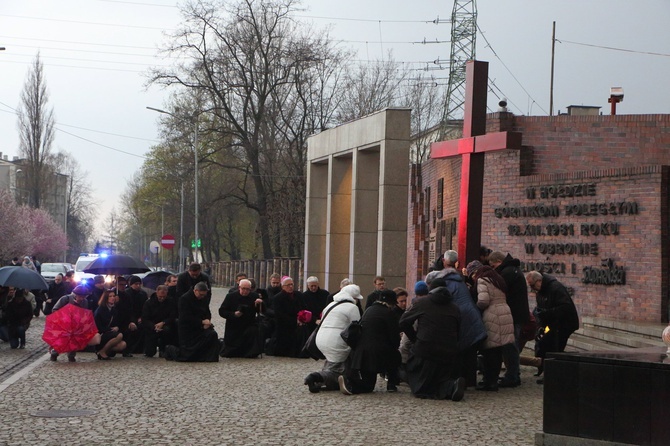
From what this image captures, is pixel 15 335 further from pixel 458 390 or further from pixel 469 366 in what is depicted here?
pixel 458 390

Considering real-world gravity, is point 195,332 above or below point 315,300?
below

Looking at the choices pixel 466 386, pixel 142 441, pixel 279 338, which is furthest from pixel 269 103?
pixel 142 441

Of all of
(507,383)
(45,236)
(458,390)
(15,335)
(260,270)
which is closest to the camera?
(458,390)

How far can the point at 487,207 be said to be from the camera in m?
23.9

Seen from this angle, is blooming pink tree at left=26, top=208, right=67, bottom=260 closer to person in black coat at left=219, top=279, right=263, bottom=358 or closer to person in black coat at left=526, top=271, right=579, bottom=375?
person in black coat at left=219, top=279, right=263, bottom=358

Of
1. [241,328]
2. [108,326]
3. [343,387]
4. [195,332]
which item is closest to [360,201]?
[241,328]

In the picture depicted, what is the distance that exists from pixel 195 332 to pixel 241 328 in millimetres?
1308

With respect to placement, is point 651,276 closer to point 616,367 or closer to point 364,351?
point 364,351

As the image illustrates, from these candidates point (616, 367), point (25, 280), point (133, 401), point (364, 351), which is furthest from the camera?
point (25, 280)

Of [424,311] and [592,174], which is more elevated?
[592,174]

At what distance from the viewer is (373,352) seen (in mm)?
14227

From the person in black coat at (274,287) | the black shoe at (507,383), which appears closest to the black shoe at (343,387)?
the black shoe at (507,383)

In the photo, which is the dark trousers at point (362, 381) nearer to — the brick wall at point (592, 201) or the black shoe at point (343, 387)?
the black shoe at point (343, 387)

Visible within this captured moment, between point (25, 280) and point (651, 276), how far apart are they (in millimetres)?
11381
